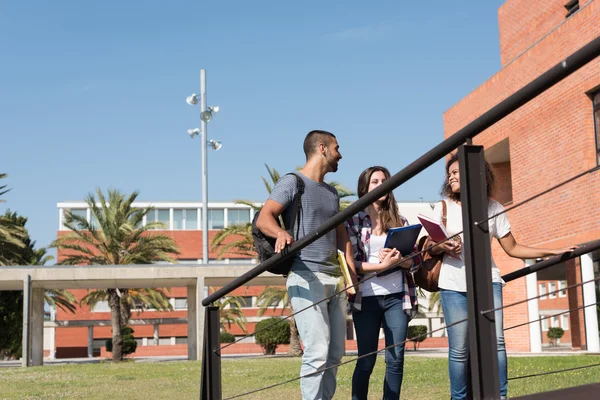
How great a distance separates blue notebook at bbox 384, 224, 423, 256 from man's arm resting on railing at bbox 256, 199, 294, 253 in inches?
26.6

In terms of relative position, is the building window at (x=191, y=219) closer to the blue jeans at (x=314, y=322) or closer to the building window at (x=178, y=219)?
the building window at (x=178, y=219)

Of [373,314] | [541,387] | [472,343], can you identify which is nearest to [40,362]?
[541,387]

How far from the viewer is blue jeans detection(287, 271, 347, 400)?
433 centimetres

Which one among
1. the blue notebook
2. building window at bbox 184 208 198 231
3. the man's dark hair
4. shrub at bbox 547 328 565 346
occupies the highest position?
building window at bbox 184 208 198 231

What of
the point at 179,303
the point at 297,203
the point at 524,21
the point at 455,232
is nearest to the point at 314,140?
the point at 297,203

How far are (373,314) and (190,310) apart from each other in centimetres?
2592

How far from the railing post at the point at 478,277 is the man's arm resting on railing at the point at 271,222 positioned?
5.22 ft

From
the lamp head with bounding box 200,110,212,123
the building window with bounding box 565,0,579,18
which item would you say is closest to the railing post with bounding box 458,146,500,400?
the building window with bounding box 565,0,579,18

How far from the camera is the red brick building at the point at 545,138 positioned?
20.1 meters

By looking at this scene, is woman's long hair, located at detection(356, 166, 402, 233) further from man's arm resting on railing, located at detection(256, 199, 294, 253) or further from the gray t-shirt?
man's arm resting on railing, located at detection(256, 199, 294, 253)

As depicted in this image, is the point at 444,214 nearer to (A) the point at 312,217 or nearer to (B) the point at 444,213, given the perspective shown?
(B) the point at 444,213

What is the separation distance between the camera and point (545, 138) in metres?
22.1

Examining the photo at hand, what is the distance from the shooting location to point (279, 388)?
1039 centimetres

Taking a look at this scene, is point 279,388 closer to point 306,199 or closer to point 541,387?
point 541,387
